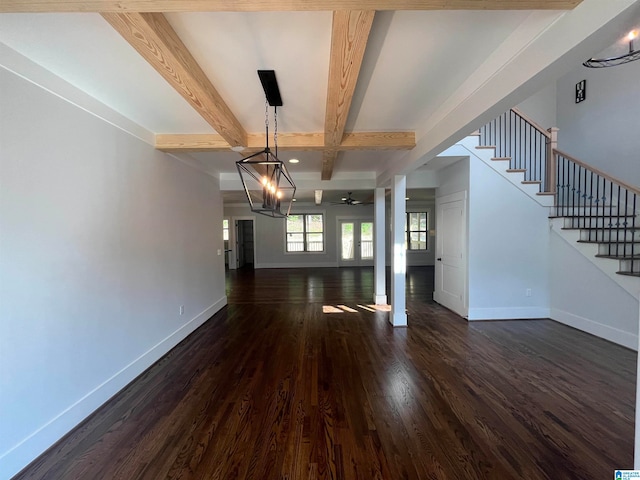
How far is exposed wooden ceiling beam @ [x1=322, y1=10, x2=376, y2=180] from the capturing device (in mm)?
1253

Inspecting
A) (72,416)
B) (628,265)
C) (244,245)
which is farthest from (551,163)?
(244,245)

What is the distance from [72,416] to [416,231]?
34.0 feet

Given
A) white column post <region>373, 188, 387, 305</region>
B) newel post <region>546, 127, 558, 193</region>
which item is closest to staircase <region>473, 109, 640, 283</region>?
newel post <region>546, 127, 558, 193</region>

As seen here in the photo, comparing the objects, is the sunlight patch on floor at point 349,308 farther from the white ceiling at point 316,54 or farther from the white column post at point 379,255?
the white ceiling at point 316,54

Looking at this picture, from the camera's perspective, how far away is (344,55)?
1492mm

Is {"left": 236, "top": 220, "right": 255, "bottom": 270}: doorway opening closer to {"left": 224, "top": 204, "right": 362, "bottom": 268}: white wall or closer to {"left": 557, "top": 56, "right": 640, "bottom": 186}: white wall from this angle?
{"left": 224, "top": 204, "right": 362, "bottom": 268}: white wall

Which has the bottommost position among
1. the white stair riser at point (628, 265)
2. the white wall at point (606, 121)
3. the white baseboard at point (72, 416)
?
the white baseboard at point (72, 416)

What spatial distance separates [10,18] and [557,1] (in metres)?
2.63

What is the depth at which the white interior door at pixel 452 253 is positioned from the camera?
429cm

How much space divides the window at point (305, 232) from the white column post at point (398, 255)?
21.1 ft

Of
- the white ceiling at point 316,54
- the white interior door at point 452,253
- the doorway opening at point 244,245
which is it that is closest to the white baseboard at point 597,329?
the white interior door at point 452,253

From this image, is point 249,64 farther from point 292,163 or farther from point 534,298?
point 534,298

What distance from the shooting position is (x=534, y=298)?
Result: 163 inches

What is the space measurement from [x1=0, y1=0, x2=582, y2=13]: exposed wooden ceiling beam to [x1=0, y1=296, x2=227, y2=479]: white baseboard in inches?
92.2
